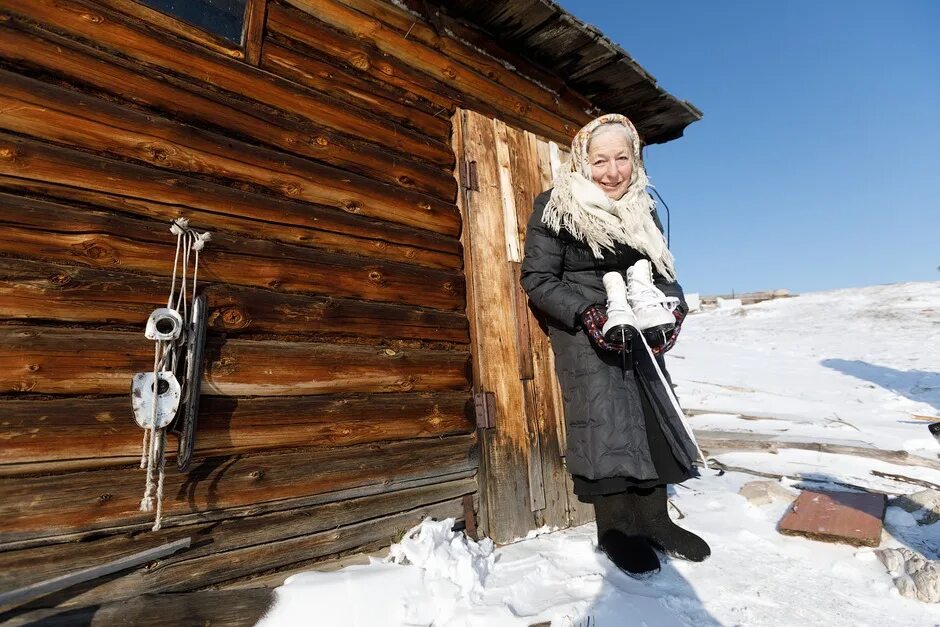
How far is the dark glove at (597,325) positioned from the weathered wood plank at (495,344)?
0.65 meters

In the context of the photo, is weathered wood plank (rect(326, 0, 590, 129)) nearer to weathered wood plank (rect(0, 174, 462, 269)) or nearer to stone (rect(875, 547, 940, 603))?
weathered wood plank (rect(0, 174, 462, 269))

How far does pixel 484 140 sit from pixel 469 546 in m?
2.50

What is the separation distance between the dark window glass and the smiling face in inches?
78.7

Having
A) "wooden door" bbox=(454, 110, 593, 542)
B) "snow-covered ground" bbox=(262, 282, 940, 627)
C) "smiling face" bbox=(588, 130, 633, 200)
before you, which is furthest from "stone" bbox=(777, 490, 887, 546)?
"smiling face" bbox=(588, 130, 633, 200)

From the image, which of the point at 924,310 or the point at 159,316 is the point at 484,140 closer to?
the point at 159,316

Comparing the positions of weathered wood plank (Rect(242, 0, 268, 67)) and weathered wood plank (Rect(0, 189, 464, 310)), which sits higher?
weathered wood plank (Rect(242, 0, 268, 67))

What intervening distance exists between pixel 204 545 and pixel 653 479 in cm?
211

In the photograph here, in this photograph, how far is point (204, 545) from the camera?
181cm

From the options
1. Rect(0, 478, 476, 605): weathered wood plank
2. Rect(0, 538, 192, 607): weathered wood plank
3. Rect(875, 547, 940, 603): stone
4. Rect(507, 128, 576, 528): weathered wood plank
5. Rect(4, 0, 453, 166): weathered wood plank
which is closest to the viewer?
Rect(0, 538, 192, 607): weathered wood plank

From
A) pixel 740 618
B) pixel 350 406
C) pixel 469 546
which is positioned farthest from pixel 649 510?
pixel 350 406

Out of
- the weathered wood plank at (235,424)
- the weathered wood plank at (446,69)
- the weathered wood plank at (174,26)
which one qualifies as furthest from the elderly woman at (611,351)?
the weathered wood plank at (174,26)

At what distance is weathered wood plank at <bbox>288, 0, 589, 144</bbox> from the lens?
8.38 ft

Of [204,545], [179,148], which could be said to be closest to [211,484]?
[204,545]

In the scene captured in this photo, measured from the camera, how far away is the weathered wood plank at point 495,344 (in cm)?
267
